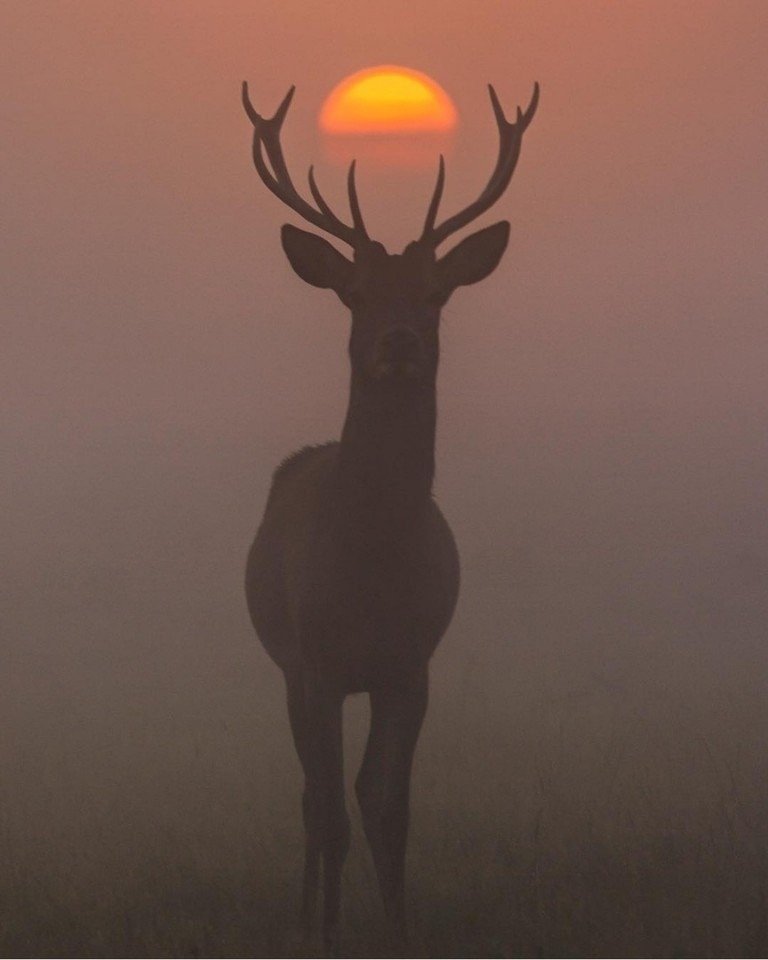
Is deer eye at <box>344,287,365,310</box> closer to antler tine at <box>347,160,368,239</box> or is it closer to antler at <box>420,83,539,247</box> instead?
antler tine at <box>347,160,368,239</box>

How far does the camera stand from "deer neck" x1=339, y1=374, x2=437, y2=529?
701cm

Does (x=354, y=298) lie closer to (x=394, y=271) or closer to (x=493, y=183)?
(x=394, y=271)

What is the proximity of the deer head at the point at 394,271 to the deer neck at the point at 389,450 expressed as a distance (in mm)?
82

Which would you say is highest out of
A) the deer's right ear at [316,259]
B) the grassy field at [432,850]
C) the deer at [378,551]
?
the deer's right ear at [316,259]

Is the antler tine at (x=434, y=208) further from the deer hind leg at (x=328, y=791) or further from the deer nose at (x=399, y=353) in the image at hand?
the deer hind leg at (x=328, y=791)

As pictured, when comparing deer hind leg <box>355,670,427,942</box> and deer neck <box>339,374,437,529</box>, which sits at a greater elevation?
deer neck <box>339,374,437,529</box>

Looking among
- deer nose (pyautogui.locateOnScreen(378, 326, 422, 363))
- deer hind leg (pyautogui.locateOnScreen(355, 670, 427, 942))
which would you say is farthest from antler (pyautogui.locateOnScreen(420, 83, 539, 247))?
deer hind leg (pyautogui.locateOnScreen(355, 670, 427, 942))

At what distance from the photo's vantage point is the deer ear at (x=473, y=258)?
727cm

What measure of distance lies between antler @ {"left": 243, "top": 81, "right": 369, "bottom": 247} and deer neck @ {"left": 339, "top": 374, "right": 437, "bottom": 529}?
2.20 feet

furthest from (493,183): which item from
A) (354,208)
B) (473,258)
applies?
(354,208)

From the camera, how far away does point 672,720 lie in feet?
30.6

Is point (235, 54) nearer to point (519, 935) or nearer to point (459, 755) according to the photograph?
point (459, 755)

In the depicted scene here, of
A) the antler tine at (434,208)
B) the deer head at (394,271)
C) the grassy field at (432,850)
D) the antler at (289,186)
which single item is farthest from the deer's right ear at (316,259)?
the grassy field at (432,850)

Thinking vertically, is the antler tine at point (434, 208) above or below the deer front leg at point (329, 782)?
above
